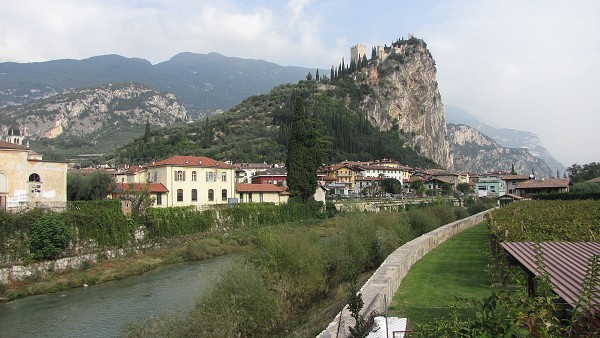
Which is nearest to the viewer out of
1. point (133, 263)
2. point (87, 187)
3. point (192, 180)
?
point (133, 263)

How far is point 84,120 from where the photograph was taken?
170m

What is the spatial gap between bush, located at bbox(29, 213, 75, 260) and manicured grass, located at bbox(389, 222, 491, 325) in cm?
2217

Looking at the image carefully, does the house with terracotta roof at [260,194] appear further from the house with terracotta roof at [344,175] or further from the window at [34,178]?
the house with terracotta roof at [344,175]

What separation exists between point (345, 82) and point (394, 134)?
25.5m

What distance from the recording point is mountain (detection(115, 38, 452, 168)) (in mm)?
105062

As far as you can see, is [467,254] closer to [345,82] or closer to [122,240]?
[122,240]

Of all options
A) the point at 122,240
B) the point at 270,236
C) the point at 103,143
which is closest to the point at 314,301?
the point at 270,236

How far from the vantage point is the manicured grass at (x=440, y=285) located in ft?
44.0

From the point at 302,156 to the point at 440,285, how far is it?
122ft

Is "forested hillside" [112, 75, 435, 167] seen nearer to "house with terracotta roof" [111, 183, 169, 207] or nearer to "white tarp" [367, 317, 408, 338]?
"house with terracotta roof" [111, 183, 169, 207]

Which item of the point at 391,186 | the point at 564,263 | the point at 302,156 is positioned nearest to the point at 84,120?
the point at 391,186

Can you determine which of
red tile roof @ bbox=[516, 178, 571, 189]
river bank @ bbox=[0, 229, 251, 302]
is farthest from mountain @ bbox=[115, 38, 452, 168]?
river bank @ bbox=[0, 229, 251, 302]

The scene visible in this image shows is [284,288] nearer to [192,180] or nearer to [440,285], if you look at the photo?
[440,285]

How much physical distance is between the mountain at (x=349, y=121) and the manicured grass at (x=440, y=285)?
65.1m
